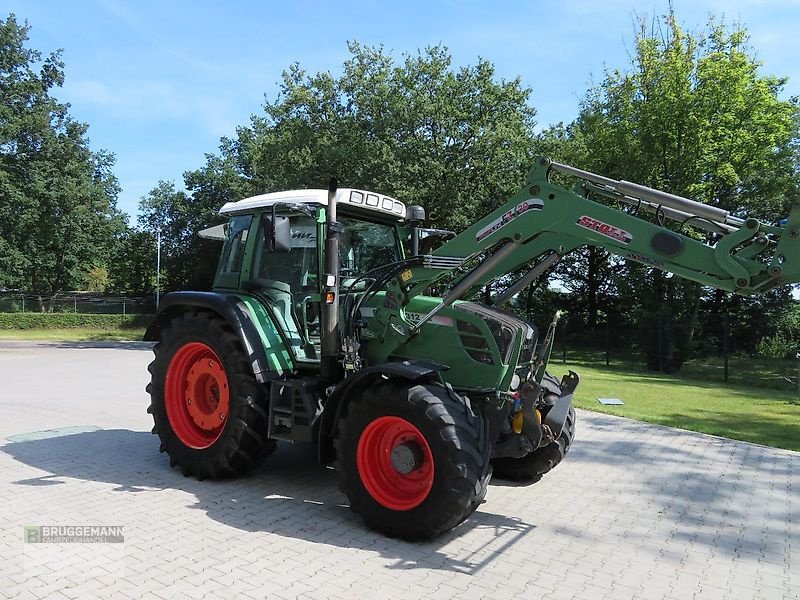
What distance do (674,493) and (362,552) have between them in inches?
130

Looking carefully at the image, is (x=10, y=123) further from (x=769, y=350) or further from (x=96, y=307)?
(x=769, y=350)

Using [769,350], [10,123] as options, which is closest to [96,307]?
[10,123]

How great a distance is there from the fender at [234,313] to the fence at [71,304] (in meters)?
34.0

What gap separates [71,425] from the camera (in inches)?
321

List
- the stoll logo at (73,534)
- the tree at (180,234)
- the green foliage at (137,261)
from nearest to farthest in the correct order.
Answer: the stoll logo at (73,534) → the tree at (180,234) → the green foliage at (137,261)

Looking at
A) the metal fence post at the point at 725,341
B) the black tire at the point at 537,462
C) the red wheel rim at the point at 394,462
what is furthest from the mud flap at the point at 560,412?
the metal fence post at the point at 725,341

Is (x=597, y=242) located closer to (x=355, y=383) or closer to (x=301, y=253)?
(x=355, y=383)

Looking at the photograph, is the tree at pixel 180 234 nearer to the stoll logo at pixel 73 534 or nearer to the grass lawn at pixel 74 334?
the grass lawn at pixel 74 334

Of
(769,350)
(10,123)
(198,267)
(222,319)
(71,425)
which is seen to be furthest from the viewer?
(198,267)

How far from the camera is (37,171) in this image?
3259cm

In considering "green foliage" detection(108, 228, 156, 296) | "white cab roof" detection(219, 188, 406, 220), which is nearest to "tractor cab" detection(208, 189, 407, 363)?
"white cab roof" detection(219, 188, 406, 220)

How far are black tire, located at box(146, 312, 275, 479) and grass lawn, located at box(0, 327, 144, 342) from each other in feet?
85.6

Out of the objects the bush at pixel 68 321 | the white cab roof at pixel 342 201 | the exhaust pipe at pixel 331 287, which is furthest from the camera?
the bush at pixel 68 321

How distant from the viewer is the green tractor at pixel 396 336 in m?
4.14
